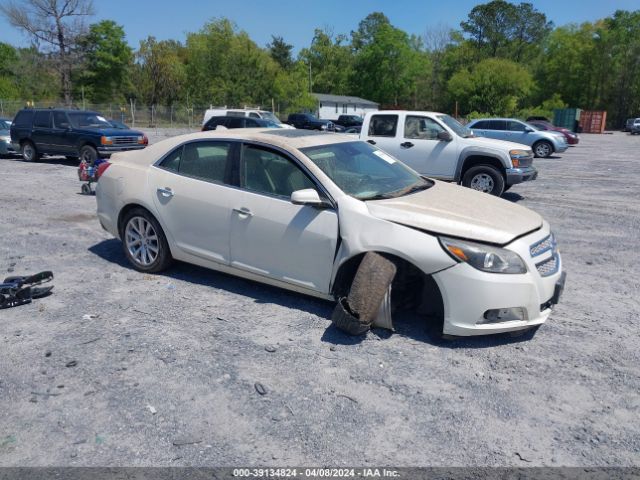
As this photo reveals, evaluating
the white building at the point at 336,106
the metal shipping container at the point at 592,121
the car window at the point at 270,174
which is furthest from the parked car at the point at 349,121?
the car window at the point at 270,174

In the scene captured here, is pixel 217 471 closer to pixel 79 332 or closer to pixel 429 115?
pixel 79 332

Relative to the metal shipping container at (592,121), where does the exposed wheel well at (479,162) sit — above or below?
below

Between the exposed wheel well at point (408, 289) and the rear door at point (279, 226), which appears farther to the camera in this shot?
the rear door at point (279, 226)

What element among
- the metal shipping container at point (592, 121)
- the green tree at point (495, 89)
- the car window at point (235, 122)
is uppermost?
the green tree at point (495, 89)

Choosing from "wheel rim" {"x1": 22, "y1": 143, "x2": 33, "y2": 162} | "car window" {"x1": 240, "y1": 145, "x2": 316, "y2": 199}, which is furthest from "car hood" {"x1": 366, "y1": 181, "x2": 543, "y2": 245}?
"wheel rim" {"x1": 22, "y1": 143, "x2": 33, "y2": 162}

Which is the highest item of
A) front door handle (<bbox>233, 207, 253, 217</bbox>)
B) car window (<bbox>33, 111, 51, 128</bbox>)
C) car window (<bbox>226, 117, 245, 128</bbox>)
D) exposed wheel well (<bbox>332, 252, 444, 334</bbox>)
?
car window (<bbox>226, 117, 245, 128</bbox>)

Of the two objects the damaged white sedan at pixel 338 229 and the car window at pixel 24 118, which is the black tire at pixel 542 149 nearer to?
the car window at pixel 24 118

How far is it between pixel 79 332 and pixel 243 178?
191 centimetres

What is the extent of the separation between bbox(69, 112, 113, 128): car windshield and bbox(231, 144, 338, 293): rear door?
12882mm

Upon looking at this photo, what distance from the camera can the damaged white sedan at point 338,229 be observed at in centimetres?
393

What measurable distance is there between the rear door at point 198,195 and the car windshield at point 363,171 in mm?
891

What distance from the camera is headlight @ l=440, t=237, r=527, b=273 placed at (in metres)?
3.87

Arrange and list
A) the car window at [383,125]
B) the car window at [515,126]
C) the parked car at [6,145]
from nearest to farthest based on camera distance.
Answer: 1. the car window at [383,125]
2. the parked car at [6,145]
3. the car window at [515,126]

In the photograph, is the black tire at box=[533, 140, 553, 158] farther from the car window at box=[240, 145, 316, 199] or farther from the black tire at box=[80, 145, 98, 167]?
the car window at box=[240, 145, 316, 199]
